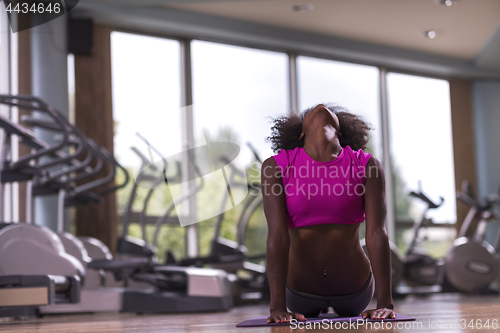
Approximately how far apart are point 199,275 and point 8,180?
1.30m

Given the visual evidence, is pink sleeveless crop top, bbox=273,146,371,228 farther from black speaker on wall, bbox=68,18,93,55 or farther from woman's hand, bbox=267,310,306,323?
black speaker on wall, bbox=68,18,93,55

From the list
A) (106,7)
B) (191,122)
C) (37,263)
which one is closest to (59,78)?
(106,7)

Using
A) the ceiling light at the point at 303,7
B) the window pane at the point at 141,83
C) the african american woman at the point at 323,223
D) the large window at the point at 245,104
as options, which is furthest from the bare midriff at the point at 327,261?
the ceiling light at the point at 303,7

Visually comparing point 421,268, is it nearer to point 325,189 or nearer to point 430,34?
point 430,34

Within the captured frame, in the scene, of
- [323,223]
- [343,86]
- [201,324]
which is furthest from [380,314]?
[343,86]

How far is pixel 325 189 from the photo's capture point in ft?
5.56

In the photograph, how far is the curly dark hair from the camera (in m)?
1.88

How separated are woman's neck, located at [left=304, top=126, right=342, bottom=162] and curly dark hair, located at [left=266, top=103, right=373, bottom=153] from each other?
10 centimetres

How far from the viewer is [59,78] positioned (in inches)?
199

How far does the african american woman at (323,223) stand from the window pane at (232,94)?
13.2ft

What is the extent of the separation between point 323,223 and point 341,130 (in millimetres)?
353

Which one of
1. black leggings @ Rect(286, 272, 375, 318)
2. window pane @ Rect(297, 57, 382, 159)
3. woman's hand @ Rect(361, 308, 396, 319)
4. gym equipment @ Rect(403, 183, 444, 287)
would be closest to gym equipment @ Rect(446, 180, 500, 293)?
gym equipment @ Rect(403, 183, 444, 287)

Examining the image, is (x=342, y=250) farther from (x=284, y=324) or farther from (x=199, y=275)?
(x=199, y=275)

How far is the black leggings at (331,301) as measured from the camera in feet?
5.90
